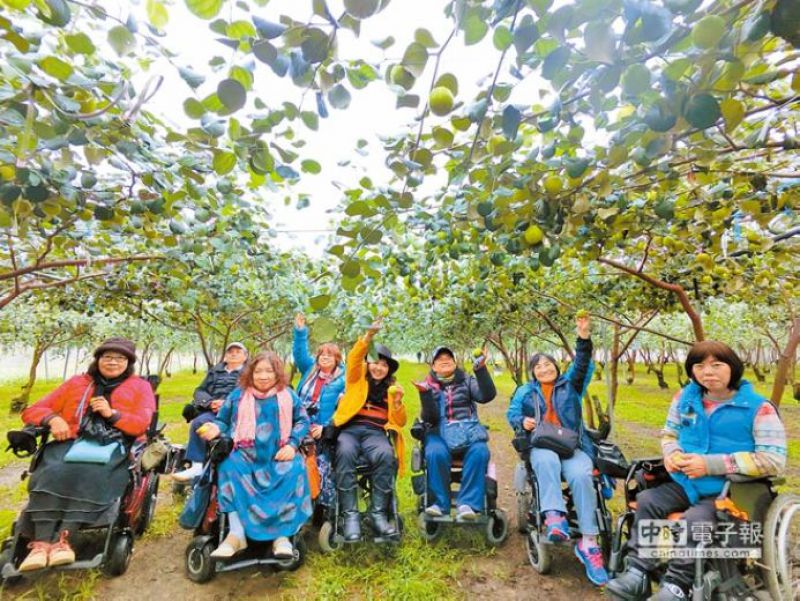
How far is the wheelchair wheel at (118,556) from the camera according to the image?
10.3 ft

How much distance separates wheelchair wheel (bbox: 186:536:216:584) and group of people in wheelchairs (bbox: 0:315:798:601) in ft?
0.04

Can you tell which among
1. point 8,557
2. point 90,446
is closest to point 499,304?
point 90,446

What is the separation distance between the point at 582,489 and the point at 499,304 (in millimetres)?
5339

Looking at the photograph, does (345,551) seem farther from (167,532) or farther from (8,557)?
(8,557)

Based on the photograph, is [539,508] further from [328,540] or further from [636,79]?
[636,79]

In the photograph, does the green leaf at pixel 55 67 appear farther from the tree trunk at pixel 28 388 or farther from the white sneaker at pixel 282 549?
the tree trunk at pixel 28 388

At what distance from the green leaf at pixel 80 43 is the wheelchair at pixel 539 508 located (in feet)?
11.6

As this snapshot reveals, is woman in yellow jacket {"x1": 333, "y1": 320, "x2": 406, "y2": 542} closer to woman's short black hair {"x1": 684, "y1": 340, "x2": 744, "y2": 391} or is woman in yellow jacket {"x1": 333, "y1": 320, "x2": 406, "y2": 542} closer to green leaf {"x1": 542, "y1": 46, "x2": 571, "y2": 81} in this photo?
woman's short black hair {"x1": 684, "y1": 340, "x2": 744, "y2": 391}

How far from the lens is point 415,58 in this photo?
103cm

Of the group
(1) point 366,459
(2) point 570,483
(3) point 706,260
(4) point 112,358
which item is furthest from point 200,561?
(3) point 706,260

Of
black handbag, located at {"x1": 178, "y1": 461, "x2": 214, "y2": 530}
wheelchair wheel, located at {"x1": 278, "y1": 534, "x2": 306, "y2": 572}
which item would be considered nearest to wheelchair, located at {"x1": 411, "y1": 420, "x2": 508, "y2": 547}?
wheelchair wheel, located at {"x1": 278, "y1": 534, "x2": 306, "y2": 572}

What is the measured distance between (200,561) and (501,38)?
3750 mm

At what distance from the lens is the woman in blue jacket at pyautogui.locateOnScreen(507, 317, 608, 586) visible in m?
3.06

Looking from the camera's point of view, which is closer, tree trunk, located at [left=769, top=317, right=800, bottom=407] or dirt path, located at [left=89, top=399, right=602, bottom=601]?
dirt path, located at [left=89, top=399, right=602, bottom=601]
